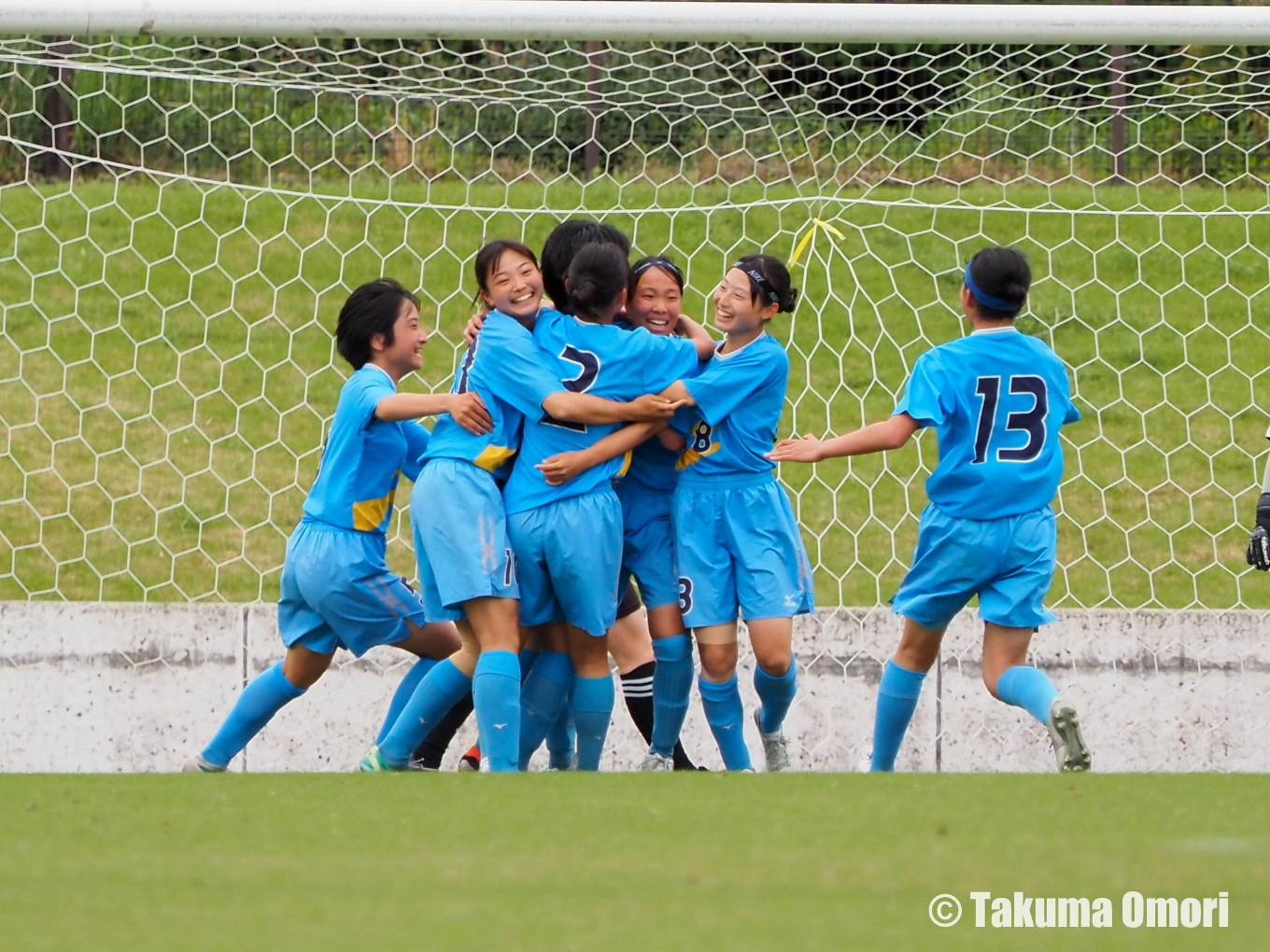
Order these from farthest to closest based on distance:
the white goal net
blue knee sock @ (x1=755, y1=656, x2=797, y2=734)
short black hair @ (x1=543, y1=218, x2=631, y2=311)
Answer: the white goal net
blue knee sock @ (x1=755, y1=656, x2=797, y2=734)
short black hair @ (x1=543, y1=218, x2=631, y2=311)

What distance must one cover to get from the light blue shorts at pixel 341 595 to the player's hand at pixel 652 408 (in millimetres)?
913

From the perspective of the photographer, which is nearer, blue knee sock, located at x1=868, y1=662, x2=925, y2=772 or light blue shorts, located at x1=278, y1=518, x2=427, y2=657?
light blue shorts, located at x1=278, y1=518, x2=427, y2=657

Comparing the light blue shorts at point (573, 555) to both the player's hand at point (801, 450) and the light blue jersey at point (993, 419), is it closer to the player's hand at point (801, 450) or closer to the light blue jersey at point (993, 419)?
the player's hand at point (801, 450)

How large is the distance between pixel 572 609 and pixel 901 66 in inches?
172

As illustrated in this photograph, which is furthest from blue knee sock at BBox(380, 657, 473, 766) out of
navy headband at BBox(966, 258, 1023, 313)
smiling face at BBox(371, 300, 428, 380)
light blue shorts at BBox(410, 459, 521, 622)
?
navy headband at BBox(966, 258, 1023, 313)

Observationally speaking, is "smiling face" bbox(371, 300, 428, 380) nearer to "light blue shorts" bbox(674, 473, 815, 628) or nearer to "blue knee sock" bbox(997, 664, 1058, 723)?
"light blue shorts" bbox(674, 473, 815, 628)

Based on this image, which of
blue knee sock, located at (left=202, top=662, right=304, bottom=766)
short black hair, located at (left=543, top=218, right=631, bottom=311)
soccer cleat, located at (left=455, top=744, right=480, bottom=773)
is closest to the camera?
short black hair, located at (left=543, top=218, right=631, bottom=311)

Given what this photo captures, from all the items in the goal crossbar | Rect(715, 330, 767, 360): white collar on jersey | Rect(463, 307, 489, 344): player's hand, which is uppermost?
the goal crossbar

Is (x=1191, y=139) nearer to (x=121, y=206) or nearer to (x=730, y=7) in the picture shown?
(x=730, y=7)

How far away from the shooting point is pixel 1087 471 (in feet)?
24.2

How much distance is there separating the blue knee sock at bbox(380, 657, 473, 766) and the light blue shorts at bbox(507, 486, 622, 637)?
0.30m

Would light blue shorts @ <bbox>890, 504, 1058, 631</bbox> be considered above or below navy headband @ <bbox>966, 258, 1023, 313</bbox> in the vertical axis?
below

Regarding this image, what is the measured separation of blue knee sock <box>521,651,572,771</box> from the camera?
4676 millimetres

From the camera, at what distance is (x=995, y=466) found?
179 inches
